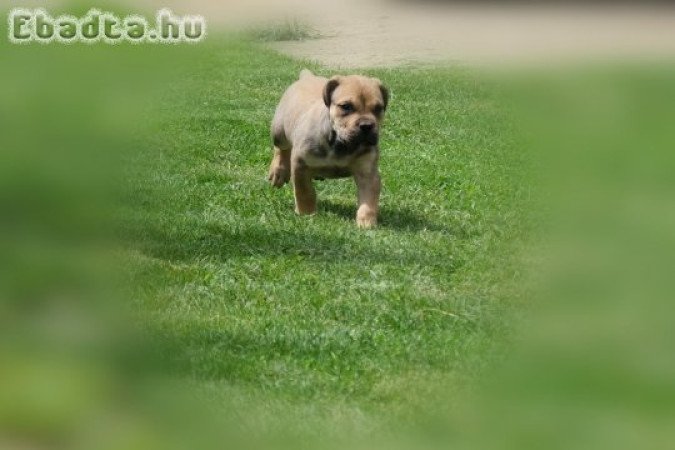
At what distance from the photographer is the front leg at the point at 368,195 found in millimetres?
8328

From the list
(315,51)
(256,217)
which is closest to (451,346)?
(256,217)

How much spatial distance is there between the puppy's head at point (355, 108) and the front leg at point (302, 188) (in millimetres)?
339

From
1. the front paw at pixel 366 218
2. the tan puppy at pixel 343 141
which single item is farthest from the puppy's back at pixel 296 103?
the front paw at pixel 366 218

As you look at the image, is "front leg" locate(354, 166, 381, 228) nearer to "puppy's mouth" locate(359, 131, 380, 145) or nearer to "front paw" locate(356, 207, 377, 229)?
"front paw" locate(356, 207, 377, 229)

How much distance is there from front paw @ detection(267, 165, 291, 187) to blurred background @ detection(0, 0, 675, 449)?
0.86m

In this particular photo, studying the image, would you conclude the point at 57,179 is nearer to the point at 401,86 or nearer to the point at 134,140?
the point at 134,140

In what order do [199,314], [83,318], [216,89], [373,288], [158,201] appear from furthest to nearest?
[216,89], [158,201], [373,288], [199,314], [83,318]

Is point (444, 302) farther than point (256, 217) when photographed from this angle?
No

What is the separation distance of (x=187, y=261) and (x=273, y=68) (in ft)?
27.2

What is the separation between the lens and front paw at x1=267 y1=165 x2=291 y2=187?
935 cm

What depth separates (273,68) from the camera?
597 inches

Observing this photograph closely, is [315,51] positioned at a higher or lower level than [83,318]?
lower

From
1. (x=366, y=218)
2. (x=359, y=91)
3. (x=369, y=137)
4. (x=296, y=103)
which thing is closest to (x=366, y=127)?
(x=369, y=137)

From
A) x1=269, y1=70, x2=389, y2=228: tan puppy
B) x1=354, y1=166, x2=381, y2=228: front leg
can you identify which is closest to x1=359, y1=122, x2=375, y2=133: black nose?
x1=269, y1=70, x2=389, y2=228: tan puppy
